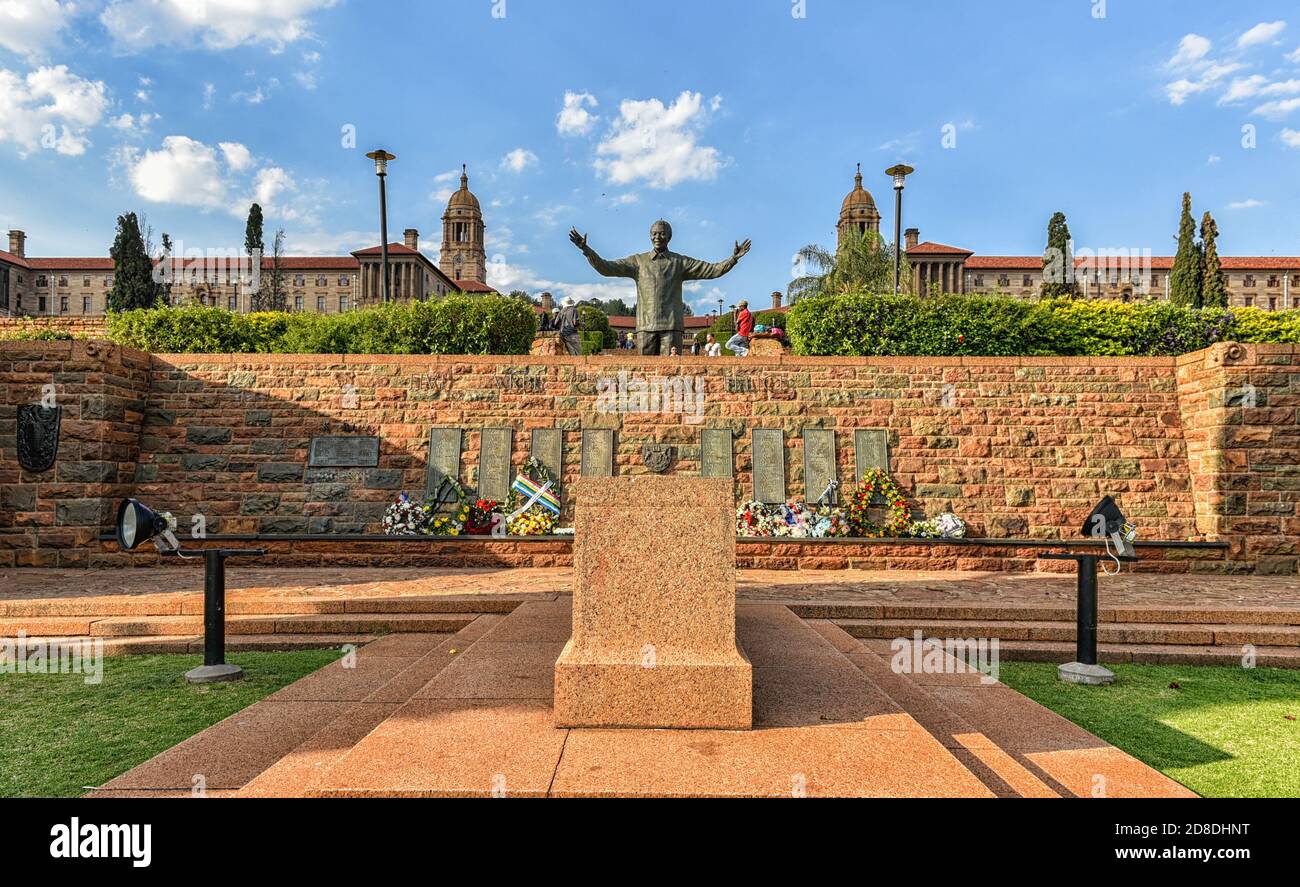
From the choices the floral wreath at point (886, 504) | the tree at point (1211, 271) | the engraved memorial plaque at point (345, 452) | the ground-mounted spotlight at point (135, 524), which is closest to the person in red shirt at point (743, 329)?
the floral wreath at point (886, 504)

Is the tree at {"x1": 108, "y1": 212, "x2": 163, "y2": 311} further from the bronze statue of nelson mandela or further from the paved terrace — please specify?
the paved terrace

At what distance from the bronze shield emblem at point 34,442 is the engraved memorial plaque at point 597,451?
7540 mm

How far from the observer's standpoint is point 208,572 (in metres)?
5.73

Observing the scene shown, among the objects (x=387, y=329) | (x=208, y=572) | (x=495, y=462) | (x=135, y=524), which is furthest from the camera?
(x=387, y=329)

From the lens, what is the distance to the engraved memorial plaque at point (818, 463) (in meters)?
11.0

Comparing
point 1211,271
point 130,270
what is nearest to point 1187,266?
point 1211,271

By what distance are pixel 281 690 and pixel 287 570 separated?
5678 millimetres

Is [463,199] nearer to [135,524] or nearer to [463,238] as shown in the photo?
[463,238]

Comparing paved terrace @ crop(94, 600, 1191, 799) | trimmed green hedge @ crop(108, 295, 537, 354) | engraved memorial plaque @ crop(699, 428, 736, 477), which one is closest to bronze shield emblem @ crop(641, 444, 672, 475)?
engraved memorial plaque @ crop(699, 428, 736, 477)

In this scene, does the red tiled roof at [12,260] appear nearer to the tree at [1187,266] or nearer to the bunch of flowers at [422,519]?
the bunch of flowers at [422,519]

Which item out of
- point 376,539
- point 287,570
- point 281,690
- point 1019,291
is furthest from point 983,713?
point 1019,291

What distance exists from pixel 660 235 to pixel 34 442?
9.88 m

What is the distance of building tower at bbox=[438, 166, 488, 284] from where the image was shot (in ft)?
294
